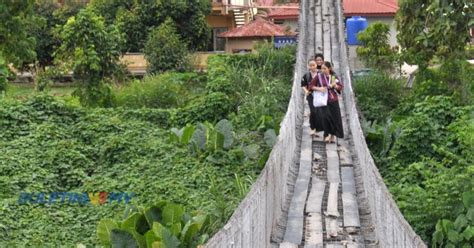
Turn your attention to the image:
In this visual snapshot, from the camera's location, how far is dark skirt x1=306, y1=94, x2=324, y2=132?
45.4ft

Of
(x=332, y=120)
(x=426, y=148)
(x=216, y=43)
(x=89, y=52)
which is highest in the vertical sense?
(x=332, y=120)

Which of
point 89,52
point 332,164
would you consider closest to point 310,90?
point 332,164

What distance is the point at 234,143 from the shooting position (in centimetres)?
1619

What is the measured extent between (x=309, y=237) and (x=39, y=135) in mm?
8100

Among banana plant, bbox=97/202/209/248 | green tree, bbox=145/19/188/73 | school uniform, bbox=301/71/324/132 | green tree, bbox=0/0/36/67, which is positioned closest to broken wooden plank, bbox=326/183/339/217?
banana plant, bbox=97/202/209/248

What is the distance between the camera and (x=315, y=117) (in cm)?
1396

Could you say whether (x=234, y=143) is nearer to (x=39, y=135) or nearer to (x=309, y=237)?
(x=39, y=135)

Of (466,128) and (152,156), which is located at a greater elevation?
(466,128)

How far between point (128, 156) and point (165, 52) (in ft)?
48.0

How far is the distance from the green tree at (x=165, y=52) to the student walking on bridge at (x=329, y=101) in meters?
16.0

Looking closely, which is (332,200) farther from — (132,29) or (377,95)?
(132,29)

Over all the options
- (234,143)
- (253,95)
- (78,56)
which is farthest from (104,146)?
(78,56)

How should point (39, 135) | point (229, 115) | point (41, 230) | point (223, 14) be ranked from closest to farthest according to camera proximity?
point (41, 230), point (39, 135), point (229, 115), point (223, 14)

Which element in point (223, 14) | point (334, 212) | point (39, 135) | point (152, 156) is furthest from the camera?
point (223, 14)
